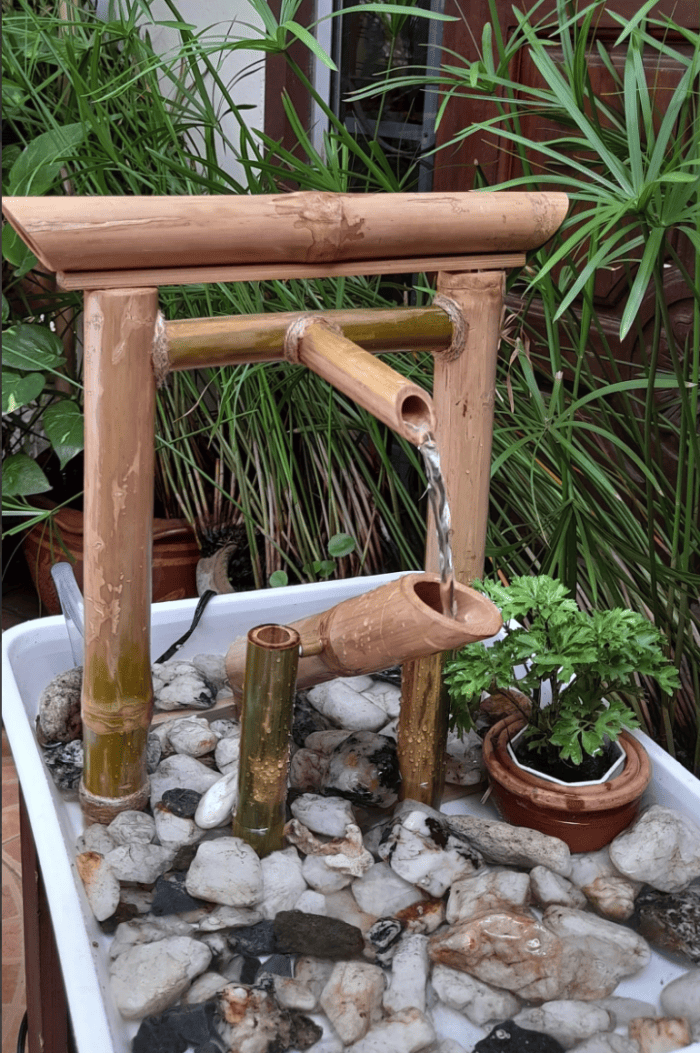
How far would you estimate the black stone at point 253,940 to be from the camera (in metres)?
0.66

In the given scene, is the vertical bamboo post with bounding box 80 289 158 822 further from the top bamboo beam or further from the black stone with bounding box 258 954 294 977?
the black stone with bounding box 258 954 294 977

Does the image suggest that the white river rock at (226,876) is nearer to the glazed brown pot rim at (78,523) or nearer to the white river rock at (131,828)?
the white river rock at (131,828)

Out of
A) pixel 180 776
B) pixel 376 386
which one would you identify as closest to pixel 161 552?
pixel 180 776

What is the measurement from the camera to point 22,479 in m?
1.62

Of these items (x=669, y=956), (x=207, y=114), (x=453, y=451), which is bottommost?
(x=669, y=956)

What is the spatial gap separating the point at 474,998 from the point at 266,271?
476 mm

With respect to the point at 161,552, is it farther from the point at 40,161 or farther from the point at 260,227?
the point at 260,227

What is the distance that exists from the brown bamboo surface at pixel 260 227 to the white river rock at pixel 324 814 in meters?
0.40

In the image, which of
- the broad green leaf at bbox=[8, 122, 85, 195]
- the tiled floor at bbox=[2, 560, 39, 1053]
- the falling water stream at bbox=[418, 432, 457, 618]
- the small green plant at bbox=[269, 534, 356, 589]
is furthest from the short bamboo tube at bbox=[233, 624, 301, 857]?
the broad green leaf at bbox=[8, 122, 85, 195]

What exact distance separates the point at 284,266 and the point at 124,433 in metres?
0.15

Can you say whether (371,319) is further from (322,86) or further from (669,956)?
(322,86)

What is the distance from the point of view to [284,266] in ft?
2.22

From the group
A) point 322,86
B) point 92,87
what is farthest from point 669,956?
point 322,86

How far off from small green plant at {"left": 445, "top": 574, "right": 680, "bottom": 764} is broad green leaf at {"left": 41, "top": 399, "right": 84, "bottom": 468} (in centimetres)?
96
